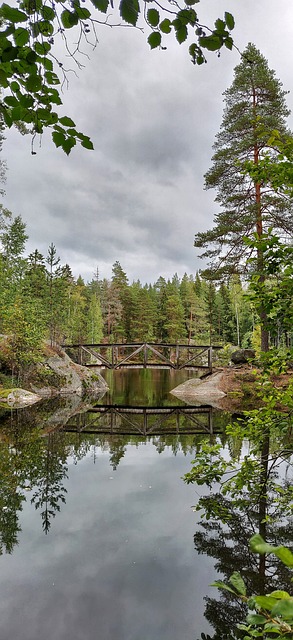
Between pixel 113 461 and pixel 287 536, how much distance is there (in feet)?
16.0

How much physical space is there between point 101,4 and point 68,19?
0.26m

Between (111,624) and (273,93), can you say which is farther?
(273,93)

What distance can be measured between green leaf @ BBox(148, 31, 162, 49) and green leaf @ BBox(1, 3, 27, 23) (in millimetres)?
509

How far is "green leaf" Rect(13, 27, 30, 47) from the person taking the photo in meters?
1.23

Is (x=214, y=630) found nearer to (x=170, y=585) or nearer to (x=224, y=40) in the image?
(x=170, y=585)

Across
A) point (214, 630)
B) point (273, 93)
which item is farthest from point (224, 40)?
point (273, 93)

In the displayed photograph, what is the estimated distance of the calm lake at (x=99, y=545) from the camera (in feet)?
11.6

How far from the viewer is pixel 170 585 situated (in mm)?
A: 4105

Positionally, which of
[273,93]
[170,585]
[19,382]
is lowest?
[170,585]

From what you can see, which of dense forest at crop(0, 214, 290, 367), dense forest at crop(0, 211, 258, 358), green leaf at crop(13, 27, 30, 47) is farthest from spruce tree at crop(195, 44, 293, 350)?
dense forest at crop(0, 211, 258, 358)

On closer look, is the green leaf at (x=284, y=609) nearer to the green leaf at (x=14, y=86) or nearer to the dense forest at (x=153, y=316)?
the green leaf at (x=14, y=86)

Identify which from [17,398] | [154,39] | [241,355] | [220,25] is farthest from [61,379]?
[220,25]

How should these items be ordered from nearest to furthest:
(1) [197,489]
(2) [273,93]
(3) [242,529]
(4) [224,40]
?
(4) [224,40]
(3) [242,529]
(1) [197,489]
(2) [273,93]

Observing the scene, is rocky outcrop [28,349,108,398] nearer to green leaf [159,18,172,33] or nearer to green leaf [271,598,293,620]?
green leaf [159,18,172,33]
